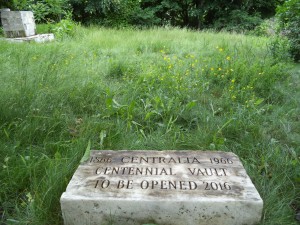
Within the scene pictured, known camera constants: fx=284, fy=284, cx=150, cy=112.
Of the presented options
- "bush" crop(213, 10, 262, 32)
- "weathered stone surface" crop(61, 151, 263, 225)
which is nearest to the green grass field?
"weathered stone surface" crop(61, 151, 263, 225)

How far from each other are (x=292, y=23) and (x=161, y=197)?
5.26m

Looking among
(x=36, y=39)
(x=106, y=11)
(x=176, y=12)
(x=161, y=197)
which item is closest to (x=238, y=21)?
(x=176, y=12)

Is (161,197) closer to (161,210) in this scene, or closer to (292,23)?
(161,210)

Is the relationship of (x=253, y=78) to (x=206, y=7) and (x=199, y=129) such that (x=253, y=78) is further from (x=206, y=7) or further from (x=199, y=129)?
(x=206, y=7)

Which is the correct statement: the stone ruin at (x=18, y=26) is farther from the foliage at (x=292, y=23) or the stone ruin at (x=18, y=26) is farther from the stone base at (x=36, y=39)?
the foliage at (x=292, y=23)

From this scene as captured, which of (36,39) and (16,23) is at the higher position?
(16,23)

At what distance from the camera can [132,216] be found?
1.71 meters

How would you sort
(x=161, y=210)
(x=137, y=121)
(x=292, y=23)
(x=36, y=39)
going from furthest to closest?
(x=36, y=39) < (x=292, y=23) < (x=137, y=121) < (x=161, y=210)

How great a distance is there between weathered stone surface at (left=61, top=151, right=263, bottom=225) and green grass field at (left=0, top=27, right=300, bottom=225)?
0.20 metres

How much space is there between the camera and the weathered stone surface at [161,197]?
170 centimetres

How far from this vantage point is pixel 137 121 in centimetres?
300

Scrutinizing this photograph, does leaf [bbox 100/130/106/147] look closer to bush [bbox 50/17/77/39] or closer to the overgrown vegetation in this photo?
bush [bbox 50/17/77/39]

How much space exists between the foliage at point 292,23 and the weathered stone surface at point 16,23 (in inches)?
243

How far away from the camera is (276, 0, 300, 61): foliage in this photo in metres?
5.38
